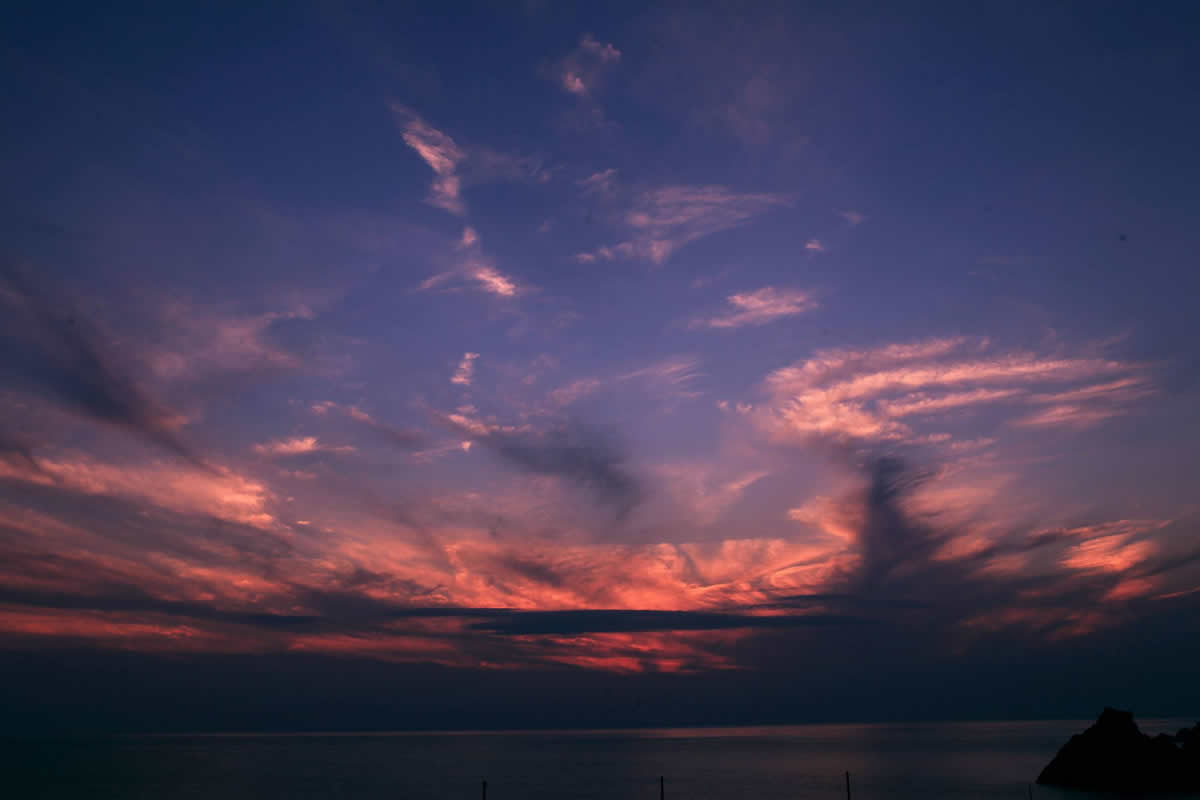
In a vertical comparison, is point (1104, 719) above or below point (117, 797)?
above

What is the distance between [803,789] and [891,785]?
1481 cm

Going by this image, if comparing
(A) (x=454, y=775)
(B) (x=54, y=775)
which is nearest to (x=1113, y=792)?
(A) (x=454, y=775)

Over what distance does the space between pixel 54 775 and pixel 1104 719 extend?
19031cm

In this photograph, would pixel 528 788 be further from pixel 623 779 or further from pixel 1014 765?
pixel 1014 765

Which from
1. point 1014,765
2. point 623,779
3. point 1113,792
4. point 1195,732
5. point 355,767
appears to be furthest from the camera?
point 355,767

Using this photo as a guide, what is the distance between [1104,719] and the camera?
313 ft

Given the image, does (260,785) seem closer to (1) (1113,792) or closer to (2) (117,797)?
(2) (117,797)

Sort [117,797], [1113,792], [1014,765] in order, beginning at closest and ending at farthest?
1. [1113,792]
2. [117,797]
3. [1014,765]

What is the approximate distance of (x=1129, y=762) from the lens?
3639 inches

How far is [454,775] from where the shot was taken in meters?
162

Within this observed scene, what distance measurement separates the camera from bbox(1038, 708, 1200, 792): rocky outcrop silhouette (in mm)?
92375

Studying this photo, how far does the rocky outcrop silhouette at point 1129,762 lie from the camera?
92.4 m

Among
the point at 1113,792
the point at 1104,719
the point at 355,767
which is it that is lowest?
the point at 355,767

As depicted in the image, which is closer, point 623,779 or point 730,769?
point 623,779
